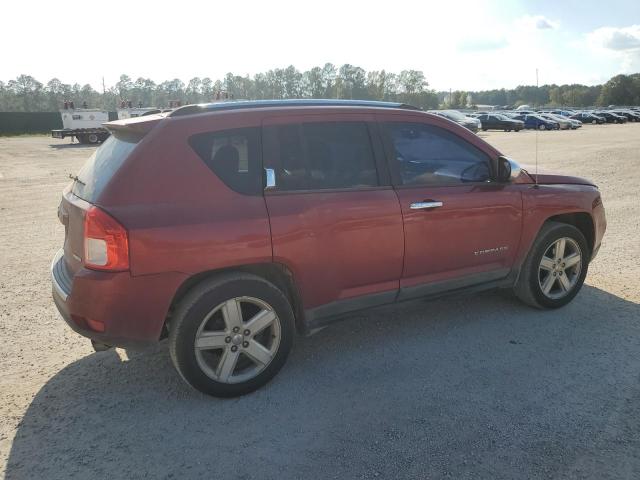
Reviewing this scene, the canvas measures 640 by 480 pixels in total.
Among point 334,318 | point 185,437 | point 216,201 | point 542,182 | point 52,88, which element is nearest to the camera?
point 185,437

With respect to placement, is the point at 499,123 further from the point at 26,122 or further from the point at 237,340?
the point at 26,122

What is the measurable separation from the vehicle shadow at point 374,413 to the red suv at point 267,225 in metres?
0.35

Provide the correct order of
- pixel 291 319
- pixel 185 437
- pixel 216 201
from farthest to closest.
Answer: pixel 291 319
pixel 216 201
pixel 185 437

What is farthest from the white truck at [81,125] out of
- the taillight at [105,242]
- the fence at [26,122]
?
the taillight at [105,242]

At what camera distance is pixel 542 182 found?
4508mm

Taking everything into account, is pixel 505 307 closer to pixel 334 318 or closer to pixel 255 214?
pixel 334 318

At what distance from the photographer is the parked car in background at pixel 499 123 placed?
143 ft

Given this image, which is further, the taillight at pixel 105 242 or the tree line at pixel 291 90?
the tree line at pixel 291 90

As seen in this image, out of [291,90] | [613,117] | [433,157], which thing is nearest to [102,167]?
[433,157]

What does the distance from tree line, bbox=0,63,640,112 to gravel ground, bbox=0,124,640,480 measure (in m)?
83.4

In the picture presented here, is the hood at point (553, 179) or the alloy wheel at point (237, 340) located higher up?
the hood at point (553, 179)

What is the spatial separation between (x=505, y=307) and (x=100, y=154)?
3689mm

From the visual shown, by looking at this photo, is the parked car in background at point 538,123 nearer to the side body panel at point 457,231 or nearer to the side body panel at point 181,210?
the side body panel at point 457,231

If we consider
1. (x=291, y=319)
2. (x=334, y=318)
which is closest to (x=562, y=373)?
(x=334, y=318)
